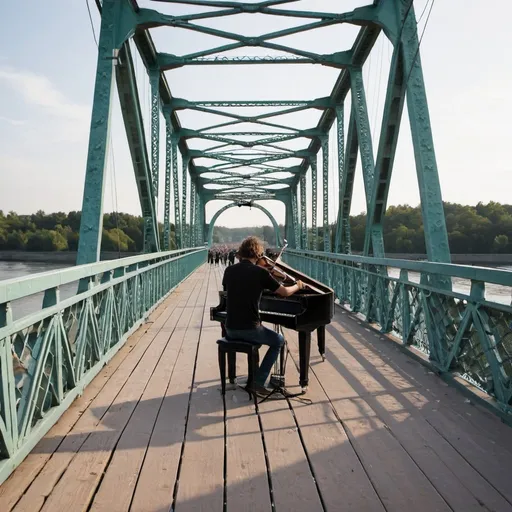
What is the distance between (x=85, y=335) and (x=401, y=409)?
2.55 meters

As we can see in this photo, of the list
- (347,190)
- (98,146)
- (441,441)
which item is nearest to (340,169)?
(347,190)

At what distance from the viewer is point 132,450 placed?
310cm

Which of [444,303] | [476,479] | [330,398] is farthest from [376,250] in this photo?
[476,479]

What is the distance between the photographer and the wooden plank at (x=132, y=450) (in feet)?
8.20

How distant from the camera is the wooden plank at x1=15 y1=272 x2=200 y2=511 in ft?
8.22

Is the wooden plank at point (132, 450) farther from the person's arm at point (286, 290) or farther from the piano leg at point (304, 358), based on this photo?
the person's arm at point (286, 290)

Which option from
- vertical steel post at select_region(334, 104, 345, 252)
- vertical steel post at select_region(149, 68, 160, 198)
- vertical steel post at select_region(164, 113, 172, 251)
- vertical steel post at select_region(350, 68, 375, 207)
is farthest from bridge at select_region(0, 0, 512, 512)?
vertical steel post at select_region(164, 113, 172, 251)

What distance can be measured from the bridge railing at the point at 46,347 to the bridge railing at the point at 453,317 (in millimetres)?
2923

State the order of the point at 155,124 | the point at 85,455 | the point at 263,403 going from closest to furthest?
the point at 85,455
the point at 263,403
the point at 155,124

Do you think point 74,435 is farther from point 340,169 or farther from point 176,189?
point 176,189

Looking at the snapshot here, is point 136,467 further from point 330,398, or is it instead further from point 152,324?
point 152,324

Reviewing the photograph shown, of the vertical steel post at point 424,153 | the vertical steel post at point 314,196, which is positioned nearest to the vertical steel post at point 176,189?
the vertical steel post at point 314,196

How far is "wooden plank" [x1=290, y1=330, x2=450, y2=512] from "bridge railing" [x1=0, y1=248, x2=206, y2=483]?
190cm

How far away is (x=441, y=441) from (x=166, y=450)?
167cm
